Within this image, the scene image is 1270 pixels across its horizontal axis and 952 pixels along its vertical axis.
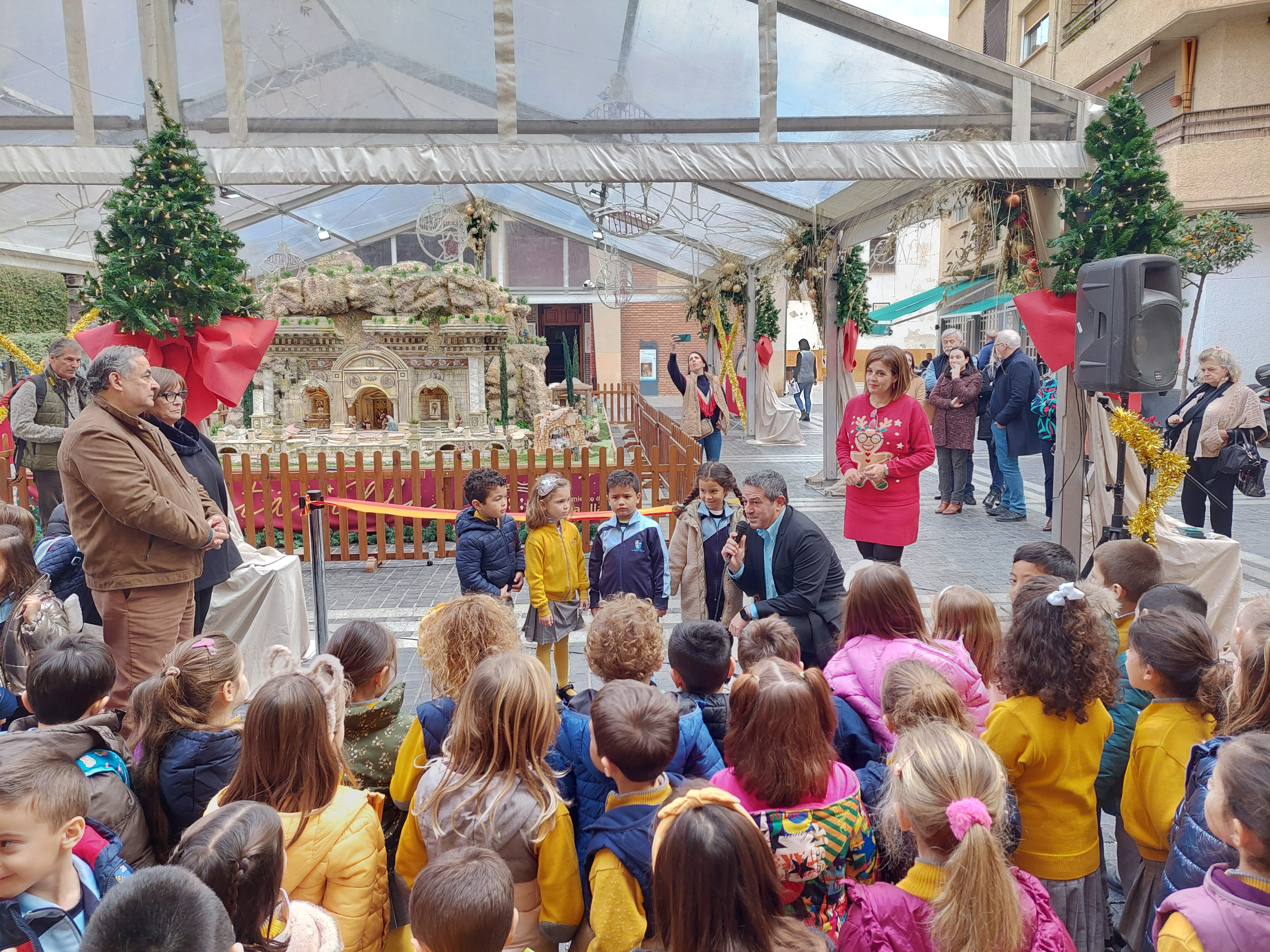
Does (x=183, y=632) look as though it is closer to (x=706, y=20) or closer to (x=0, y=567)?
(x=0, y=567)

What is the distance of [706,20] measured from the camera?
6.47 metres

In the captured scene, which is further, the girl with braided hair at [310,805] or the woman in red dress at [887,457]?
the woman in red dress at [887,457]

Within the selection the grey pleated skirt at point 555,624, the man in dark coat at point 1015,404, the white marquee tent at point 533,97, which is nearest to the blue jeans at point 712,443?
the man in dark coat at point 1015,404

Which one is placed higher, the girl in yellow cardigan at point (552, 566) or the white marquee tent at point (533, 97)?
the white marquee tent at point (533, 97)

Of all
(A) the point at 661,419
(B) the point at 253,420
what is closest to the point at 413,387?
(B) the point at 253,420

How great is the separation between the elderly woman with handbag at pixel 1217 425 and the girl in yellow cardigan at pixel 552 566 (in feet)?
16.2

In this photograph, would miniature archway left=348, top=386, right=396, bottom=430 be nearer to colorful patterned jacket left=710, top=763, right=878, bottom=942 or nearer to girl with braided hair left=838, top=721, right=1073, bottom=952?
colorful patterned jacket left=710, top=763, right=878, bottom=942

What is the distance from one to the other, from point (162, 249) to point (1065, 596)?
550 centimetres

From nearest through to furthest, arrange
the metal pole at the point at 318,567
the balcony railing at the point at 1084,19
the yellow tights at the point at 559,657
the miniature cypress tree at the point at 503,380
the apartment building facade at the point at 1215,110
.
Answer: the yellow tights at the point at 559,657, the metal pole at the point at 318,567, the miniature cypress tree at the point at 503,380, the apartment building facade at the point at 1215,110, the balcony railing at the point at 1084,19

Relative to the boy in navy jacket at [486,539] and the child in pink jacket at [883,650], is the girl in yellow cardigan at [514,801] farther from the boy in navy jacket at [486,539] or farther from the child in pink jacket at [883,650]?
the boy in navy jacket at [486,539]

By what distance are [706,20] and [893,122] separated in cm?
163

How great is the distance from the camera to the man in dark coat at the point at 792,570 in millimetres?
3938

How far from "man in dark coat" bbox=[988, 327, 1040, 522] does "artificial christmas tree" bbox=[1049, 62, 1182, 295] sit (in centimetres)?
337

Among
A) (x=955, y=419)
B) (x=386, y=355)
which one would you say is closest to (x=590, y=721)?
(x=955, y=419)
